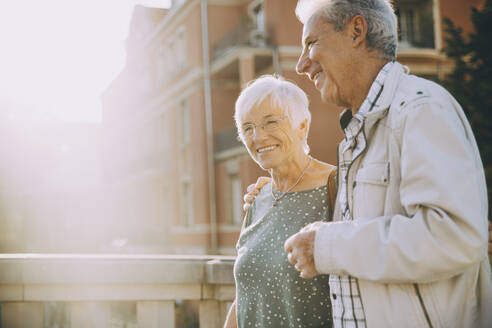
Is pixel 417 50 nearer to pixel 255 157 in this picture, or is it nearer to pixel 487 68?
pixel 487 68

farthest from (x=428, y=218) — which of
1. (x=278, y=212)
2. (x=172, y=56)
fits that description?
(x=172, y=56)

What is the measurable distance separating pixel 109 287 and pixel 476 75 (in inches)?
293

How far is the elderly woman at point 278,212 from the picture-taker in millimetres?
2283

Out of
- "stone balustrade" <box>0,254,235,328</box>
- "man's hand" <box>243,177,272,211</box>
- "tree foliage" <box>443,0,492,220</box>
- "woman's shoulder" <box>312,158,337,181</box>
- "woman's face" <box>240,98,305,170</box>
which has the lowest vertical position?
"stone balustrade" <box>0,254,235,328</box>

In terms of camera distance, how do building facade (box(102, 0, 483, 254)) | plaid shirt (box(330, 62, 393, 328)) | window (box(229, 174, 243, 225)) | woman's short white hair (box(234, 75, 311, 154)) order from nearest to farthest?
1. plaid shirt (box(330, 62, 393, 328))
2. woman's short white hair (box(234, 75, 311, 154))
3. building facade (box(102, 0, 483, 254))
4. window (box(229, 174, 243, 225))

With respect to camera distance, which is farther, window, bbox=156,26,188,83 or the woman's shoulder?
window, bbox=156,26,188,83

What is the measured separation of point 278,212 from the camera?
8.17ft

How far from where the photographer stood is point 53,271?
290 centimetres

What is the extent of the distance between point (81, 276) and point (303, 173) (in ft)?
4.15

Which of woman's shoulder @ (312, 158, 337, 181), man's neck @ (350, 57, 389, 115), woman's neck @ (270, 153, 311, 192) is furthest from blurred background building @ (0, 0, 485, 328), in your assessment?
man's neck @ (350, 57, 389, 115)

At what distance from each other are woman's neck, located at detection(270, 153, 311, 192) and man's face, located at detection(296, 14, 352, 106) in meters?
0.74

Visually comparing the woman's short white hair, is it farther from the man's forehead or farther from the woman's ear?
the man's forehead

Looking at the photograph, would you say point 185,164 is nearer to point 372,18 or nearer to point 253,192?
point 253,192

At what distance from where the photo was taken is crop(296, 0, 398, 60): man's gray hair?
1.74 metres
